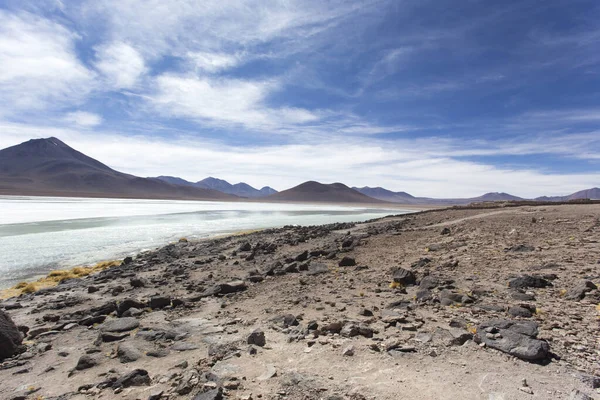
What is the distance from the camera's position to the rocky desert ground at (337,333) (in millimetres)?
3553

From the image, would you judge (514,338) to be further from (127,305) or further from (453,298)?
(127,305)

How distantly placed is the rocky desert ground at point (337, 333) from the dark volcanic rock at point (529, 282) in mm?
33

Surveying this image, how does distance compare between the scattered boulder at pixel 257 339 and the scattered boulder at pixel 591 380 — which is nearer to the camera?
the scattered boulder at pixel 591 380

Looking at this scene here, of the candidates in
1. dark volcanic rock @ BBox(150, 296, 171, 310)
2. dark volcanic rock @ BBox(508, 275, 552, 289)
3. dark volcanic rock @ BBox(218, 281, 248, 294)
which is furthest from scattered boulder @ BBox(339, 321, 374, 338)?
dark volcanic rock @ BBox(150, 296, 171, 310)

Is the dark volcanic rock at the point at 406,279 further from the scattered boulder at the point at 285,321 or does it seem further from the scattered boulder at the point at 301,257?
the scattered boulder at the point at 301,257

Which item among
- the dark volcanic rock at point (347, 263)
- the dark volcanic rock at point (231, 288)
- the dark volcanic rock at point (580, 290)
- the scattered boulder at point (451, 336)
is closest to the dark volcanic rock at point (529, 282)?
the dark volcanic rock at point (580, 290)

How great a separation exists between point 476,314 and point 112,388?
16.2 ft

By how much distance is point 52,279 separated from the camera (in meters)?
11.3

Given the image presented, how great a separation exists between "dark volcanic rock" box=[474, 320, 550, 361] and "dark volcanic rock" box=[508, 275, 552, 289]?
5.80 ft

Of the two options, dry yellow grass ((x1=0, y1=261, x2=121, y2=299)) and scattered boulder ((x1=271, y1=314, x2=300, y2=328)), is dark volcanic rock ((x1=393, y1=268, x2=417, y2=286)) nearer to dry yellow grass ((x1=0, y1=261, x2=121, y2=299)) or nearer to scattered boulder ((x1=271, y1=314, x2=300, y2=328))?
scattered boulder ((x1=271, y1=314, x2=300, y2=328))

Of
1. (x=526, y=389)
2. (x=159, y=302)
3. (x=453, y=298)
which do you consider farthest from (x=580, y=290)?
(x=159, y=302)

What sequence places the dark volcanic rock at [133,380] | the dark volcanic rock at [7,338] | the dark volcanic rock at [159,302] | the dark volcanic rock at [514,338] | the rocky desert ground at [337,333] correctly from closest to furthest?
the rocky desert ground at [337,333], the dark volcanic rock at [514,338], the dark volcanic rock at [133,380], the dark volcanic rock at [7,338], the dark volcanic rock at [159,302]

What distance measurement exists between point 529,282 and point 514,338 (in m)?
2.43

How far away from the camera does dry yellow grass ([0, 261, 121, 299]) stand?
983 centimetres
